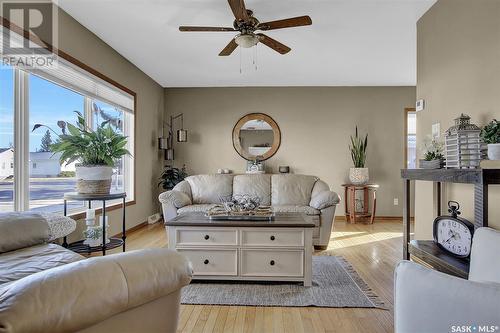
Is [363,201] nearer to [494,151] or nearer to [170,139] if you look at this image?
[170,139]

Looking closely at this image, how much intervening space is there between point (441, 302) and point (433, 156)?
6.78 ft

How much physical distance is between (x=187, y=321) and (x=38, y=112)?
239 centimetres

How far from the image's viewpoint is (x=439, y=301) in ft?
2.11

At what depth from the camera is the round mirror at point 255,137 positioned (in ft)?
19.5

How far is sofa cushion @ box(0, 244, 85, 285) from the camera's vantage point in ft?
4.49

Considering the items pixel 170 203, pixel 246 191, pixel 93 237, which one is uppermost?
pixel 246 191

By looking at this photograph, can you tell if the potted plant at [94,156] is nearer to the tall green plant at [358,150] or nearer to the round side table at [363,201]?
the round side table at [363,201]

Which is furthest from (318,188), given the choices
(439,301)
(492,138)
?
(439,301)

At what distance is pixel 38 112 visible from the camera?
293cm

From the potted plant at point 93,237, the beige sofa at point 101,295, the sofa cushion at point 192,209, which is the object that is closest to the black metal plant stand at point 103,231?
the potted plant at point 93,237

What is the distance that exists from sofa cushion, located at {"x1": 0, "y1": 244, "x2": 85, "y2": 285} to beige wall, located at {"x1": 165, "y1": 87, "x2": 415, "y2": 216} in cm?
434

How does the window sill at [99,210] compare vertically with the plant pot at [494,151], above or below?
below

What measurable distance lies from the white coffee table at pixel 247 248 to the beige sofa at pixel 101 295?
142 cm

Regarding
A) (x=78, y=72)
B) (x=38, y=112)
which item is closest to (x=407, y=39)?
(x=78, y=72)
